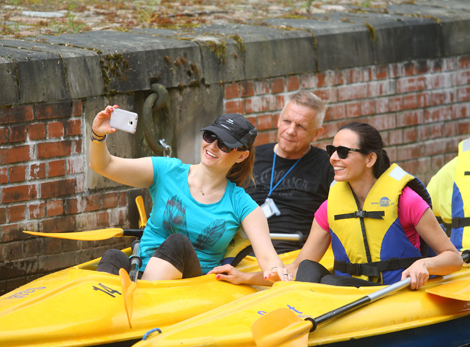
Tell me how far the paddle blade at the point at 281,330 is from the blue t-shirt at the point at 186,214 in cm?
73

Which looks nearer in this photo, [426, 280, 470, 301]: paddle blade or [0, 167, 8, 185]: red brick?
[426, 280, 470, 301]: paddle blade

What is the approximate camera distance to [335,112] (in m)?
5.60

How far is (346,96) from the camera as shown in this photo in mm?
5656

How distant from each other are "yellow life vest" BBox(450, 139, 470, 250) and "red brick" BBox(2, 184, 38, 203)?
2583mm

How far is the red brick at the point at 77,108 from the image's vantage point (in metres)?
4.18

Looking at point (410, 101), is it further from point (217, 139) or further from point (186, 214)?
point (186, 214)

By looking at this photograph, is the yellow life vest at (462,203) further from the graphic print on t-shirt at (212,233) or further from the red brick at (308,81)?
the red brick at (308,81)

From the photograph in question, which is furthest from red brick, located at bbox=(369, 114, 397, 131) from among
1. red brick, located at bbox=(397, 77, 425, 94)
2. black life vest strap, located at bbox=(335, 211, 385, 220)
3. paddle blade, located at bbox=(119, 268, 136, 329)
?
paddle blade, located at bbox=(119, 268, 136, 329)

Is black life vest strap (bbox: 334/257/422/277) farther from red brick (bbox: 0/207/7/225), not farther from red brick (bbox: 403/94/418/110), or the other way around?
red brick (bbox: 403/94/418/110)

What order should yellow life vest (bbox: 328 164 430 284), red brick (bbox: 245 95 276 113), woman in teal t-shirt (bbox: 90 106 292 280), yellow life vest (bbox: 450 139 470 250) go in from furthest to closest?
1. red brick (bbox: 245 95 276 113)
2. yellow life vest (bbox: 450 139 470 250)
3. yellow life vest (bbox: 328 164 430 284)
4. woman in teal t-shirt (bbox: 90 106 292 280)

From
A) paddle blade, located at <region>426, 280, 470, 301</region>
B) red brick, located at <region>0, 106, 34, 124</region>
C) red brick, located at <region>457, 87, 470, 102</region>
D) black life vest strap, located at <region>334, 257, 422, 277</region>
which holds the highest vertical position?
red brick, located at <region>0, 106, 34, 124</region>

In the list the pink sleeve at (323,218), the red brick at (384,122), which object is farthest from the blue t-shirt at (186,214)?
the red brick at (384,122)

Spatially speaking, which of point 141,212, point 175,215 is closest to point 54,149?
point 141,212

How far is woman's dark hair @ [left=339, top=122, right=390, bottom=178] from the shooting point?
10.9ft
